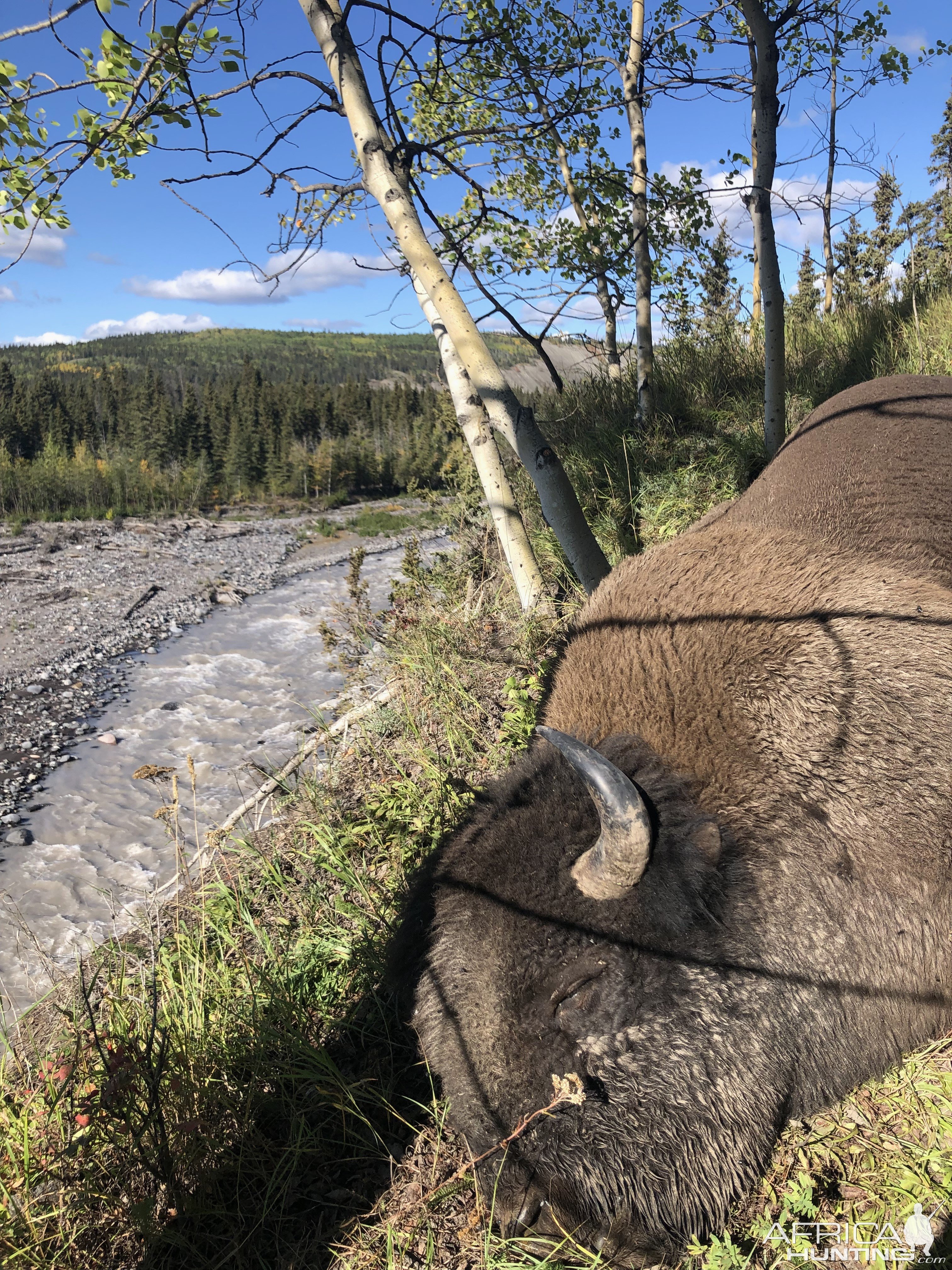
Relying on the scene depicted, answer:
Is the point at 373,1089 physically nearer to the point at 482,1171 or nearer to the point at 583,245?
the point at 482,1171

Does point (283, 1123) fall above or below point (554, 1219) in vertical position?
below

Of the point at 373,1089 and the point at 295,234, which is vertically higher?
the point at 295,234

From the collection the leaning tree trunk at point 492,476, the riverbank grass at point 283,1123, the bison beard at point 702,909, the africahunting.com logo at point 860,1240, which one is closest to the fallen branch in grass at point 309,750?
the riverbank grass at point 283,1123

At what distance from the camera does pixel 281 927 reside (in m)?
3.99

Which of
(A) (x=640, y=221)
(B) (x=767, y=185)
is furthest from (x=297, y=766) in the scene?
(A) (x=640, y=221)

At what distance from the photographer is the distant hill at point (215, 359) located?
135 meters

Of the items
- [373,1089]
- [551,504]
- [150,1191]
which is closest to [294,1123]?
[373,1089]

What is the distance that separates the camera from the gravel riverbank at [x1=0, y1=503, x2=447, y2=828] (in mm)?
12008

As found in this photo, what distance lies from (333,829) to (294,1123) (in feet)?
5.63

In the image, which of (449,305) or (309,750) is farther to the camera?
(309,750)

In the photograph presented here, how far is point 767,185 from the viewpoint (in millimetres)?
5871

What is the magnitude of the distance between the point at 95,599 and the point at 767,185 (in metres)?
20.4

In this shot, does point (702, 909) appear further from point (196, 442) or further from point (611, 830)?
point (196, 442)

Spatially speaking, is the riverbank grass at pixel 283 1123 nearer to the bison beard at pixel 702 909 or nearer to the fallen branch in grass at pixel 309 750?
the bison beard at pixel 702 909
